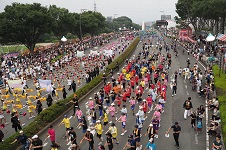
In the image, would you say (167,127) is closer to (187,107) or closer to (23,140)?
(187,107)

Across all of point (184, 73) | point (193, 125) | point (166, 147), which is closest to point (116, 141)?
point (166, 147)

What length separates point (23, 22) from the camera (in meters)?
42.0

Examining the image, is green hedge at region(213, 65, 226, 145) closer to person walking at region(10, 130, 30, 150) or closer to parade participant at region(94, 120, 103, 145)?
parade participant at region(94, 120, 103, 145)

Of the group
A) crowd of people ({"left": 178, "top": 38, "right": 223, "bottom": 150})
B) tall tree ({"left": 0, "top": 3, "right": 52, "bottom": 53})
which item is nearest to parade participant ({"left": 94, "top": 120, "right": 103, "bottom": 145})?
crowd of people ({"left": 178, "top": 38, "right": 223, "bottom": 150})

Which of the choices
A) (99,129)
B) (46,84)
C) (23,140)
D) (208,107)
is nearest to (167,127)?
(208,107)

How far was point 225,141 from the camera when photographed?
12102 millimetres

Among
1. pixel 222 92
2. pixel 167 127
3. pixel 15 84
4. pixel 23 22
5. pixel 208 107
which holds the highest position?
pixel 23 22

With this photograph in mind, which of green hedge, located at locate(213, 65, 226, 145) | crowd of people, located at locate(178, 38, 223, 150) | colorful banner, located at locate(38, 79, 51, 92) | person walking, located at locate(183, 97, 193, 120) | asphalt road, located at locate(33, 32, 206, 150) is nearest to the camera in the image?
crowd of people, located at locate(178, 38, 223, 150)

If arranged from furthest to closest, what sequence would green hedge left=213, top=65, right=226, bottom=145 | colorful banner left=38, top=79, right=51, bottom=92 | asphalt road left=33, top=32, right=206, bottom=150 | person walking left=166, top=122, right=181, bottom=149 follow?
colorful banner left=38, top=79, right=51, bottom=92
green hedge left=213, top=65, right=226, bottom=145
asphalt road left=33, top=32, right=206, bottom=150
person walking left=166, top=122, right=181, bottom=149

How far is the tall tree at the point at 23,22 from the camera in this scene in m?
41.3

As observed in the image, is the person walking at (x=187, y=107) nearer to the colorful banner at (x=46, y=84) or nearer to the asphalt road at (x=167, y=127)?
the asphalt road at (x=167, y=127)

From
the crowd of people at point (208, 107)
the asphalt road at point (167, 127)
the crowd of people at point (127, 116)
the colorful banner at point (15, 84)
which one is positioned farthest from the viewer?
the colorful banner at point (15, 84)

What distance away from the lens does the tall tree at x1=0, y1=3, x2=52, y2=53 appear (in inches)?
1628

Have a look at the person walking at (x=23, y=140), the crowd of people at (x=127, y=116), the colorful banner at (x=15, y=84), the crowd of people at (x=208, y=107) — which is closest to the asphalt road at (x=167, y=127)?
the crowd of people at (x=127, y=116)
